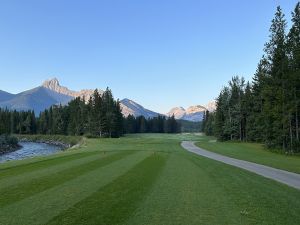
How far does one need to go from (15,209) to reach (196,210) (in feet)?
18.7

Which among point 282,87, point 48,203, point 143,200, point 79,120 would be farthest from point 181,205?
point 79,120

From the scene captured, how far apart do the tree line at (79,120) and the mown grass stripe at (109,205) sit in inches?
4366

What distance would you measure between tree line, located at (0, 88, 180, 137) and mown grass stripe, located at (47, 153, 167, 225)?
110893mm

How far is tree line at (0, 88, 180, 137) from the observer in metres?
131

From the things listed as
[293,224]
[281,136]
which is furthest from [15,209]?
[281,136]

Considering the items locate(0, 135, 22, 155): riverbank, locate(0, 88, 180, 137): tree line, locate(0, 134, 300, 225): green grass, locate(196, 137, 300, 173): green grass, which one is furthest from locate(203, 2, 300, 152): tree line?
locate(0, 88, 180, 137): tree line

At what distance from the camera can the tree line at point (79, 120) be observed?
131 meters

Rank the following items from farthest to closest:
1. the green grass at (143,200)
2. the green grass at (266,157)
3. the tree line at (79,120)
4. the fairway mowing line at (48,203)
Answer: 1. the tree line at (79,120)
2. the green grass at (266,157)
3. the green grass at (143,200)
4. the fairway mowing line at (48,203)

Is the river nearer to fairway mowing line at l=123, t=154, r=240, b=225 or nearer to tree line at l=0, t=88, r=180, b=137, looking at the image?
tree line at l=0, t=88, r=180, b=137

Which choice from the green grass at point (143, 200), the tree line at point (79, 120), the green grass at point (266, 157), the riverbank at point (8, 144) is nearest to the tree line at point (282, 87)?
the green grass at point (266, 157)

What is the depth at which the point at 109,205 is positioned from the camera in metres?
13.0

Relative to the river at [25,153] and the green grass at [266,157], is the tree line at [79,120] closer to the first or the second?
the river at [25,153]

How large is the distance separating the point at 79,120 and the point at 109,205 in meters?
136

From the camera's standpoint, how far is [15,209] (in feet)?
40.5
